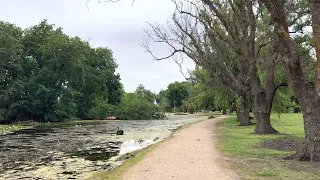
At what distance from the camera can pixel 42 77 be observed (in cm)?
5997

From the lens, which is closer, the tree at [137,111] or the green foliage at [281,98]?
the green foliage at [281,98]

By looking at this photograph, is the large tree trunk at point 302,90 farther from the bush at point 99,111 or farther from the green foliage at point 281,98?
the bush at point 99,111

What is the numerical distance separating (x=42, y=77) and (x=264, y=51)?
41.5 metres

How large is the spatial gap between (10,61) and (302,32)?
148 feet

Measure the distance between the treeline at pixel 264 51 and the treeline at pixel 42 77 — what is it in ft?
105

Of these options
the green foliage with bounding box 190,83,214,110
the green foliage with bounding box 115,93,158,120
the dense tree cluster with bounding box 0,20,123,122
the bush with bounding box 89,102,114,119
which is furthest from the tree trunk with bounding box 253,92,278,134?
the bush with bounding box 89,102,114,119

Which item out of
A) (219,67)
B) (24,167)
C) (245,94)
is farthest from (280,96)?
(24,167)

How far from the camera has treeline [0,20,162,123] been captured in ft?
186

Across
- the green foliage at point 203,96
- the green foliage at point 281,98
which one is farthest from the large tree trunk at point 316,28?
the green foliage at point 203,96

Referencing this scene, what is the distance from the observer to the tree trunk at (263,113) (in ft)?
79.1

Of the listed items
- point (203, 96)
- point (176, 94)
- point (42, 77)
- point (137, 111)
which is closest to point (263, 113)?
point (203, 96)

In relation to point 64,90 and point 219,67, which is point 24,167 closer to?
point 219,67

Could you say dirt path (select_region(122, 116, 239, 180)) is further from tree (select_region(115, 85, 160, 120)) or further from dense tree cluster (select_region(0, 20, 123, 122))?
tree (select_region(115, 85, 160, 120))

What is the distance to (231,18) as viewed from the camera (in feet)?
84.2
